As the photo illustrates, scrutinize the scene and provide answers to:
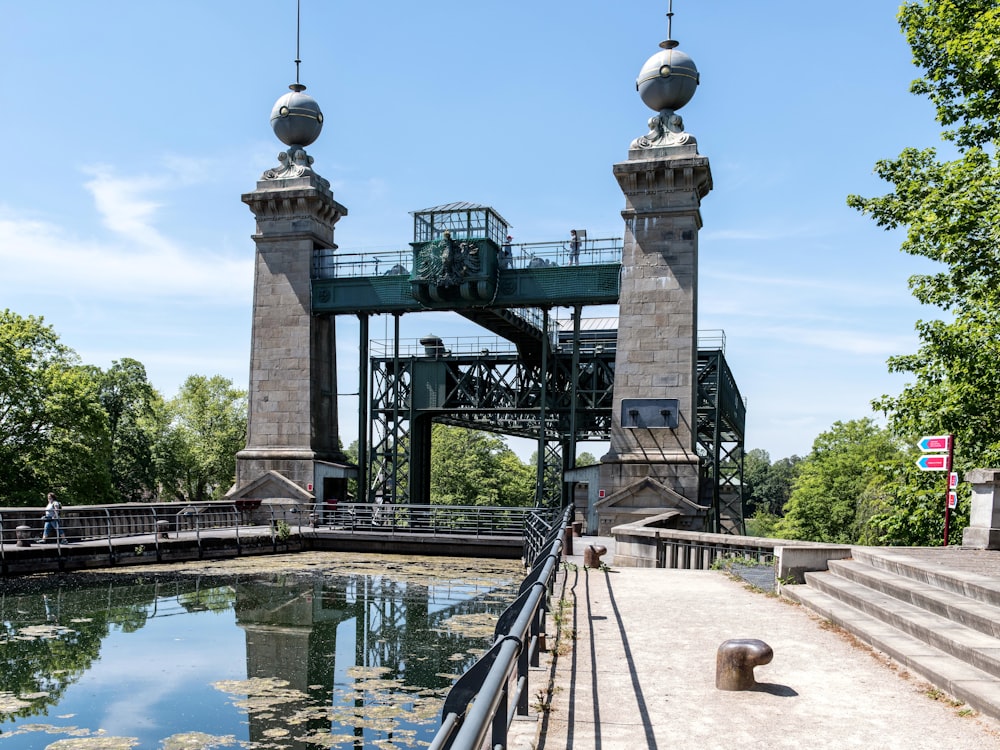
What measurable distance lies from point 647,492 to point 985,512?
14899 millimetres

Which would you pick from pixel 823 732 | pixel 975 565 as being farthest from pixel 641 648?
pixel 975 565

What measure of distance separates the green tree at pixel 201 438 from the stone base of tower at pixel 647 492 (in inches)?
1650

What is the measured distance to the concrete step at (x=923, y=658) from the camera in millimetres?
6582

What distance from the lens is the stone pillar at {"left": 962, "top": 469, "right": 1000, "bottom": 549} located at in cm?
1480

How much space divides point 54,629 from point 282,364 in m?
20.4

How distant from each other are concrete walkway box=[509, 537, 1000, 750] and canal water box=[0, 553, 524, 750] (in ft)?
7.76

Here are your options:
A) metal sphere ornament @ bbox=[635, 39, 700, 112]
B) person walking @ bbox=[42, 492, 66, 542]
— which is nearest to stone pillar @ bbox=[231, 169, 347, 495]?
person walking @ bbox=[42, 492, 66, 542]

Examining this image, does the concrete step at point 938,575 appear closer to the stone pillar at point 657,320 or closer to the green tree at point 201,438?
the stone pillar at point 657,320

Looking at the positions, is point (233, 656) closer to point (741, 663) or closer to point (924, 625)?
point (741, 663)

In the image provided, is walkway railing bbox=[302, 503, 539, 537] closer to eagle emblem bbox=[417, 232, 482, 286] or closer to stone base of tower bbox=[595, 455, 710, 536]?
stone base of tower bbox=[595, 455, 710, 536]

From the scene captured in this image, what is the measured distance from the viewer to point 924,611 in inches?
366

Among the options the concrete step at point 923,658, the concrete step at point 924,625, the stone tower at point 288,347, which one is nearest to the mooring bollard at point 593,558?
the concrete step at point 924,625

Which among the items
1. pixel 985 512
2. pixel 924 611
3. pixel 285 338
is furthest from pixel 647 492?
pixel 924 611

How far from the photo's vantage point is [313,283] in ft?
117
